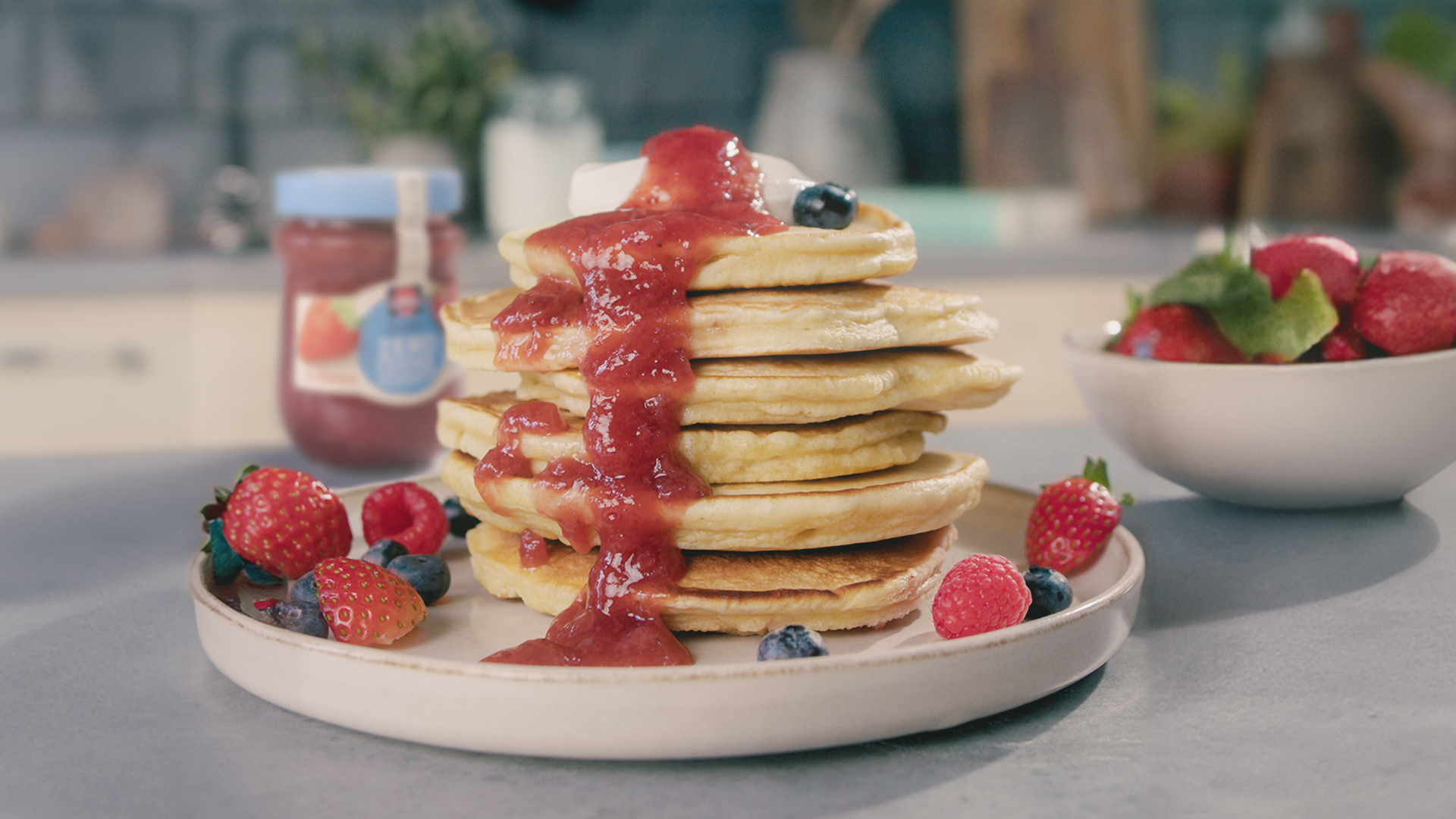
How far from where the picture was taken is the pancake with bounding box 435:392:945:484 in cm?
92

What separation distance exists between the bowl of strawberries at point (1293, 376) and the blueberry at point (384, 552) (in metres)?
0.71

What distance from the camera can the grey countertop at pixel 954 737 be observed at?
654 millimetres

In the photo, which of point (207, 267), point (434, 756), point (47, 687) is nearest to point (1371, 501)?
point (434, 756)

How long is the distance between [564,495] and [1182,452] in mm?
677

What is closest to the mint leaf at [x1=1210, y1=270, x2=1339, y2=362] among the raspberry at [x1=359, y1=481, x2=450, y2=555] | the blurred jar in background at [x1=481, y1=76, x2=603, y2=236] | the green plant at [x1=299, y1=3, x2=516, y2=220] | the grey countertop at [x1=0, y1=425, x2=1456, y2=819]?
the grey countertop at [x1=0, y1=425, x2=1456, y2=819]

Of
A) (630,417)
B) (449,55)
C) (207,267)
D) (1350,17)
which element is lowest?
(207,267)

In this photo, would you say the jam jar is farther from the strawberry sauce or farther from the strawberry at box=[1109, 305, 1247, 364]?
the strawberry at box=[1109, 305, 1247, 364]

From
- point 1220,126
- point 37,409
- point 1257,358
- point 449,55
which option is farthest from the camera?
point 1220,126

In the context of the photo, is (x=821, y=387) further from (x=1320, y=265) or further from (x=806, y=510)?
(x=1320, y=265)

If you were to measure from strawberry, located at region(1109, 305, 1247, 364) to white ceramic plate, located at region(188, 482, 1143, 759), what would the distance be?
53 centimetres

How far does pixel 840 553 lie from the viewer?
3.20 ft

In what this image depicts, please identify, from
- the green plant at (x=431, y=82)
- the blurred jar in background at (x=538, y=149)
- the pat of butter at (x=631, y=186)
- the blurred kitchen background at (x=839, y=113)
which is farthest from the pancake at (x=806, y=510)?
the green plant at (x=431, y=82)

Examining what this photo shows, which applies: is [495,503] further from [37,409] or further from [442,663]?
[37,409]

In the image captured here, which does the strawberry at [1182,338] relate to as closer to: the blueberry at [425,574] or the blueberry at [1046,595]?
the blueberry at [1046,595]
